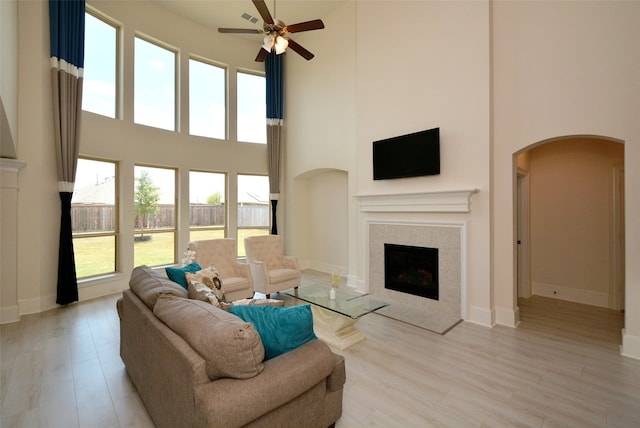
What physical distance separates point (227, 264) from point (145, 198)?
8.17 feet

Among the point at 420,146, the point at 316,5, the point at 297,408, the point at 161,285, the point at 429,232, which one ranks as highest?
the point at 316,5

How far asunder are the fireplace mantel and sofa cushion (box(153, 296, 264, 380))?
10.9 feet

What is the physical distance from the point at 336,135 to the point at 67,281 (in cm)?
521

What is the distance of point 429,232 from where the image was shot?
4238mm

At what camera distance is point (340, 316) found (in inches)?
132

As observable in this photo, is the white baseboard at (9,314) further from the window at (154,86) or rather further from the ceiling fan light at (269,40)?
→ the ceiling fan light at (269,40)

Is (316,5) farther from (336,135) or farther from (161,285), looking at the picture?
(161,285)

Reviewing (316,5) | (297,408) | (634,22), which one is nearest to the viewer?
(297,408)

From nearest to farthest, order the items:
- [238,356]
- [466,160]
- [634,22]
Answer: [238,356]
[634,22]
[466,160]

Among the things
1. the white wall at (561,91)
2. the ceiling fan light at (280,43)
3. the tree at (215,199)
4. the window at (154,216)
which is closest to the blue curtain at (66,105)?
the window at (154,216)

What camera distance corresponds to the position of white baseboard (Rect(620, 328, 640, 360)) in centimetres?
282

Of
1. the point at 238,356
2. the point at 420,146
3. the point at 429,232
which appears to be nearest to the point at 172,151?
the point at 420,146

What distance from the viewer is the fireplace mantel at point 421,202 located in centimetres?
383

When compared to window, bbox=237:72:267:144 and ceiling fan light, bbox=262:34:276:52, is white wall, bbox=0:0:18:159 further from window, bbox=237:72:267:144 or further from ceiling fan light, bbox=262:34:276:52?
window, bbox=237:72:267:144
